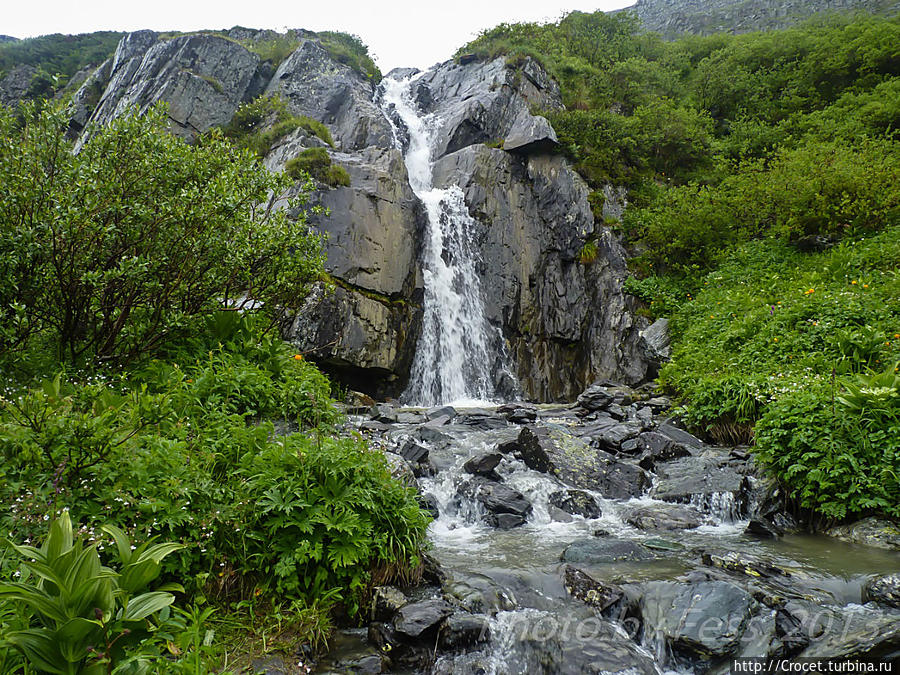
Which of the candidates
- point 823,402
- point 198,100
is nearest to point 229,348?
point 823,402

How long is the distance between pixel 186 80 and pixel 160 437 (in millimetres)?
26325

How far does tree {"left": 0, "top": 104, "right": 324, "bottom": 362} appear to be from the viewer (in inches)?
204

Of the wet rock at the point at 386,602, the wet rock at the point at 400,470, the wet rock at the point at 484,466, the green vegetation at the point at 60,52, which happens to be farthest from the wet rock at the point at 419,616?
the green vegetation at the point at 60,52

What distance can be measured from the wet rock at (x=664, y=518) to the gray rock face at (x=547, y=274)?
11.0m

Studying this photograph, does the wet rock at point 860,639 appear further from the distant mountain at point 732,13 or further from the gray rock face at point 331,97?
the distant mountain at point 732,13

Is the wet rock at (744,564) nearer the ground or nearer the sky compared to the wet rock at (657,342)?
nearer the ground

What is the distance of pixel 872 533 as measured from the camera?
5195 millimetres

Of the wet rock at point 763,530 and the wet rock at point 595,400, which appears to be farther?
the wet rock at point 595,400

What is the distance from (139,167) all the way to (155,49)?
26124mm

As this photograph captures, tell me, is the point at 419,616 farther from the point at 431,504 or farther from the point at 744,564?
the point at 744,564

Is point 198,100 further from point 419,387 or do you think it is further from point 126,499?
point 126,499

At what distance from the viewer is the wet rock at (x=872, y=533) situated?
16.5 feet

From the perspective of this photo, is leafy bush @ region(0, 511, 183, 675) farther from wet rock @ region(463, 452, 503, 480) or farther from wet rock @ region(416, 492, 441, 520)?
wet rock @ region(463, 452, 503, 480)

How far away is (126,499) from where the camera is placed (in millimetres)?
3299
